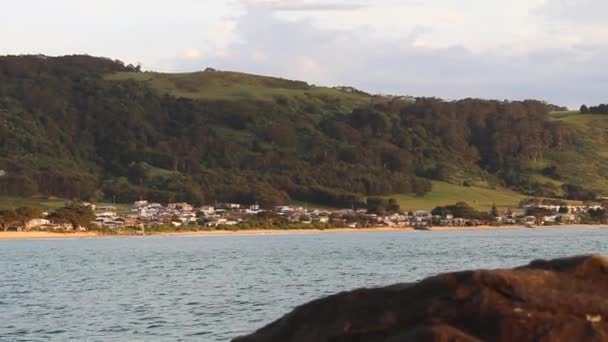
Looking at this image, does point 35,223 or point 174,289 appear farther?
point 35,223

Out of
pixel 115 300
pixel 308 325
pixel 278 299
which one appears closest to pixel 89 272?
pixel 115 300

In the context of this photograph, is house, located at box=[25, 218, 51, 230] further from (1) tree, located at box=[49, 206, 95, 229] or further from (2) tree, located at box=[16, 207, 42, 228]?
(1) tree, located at box=[49, 206, 95, 229]

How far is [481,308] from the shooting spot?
42.8 feet

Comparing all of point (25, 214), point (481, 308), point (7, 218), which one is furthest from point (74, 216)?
point (481, 308)

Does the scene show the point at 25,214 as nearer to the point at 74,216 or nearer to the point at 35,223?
the point at 35,223

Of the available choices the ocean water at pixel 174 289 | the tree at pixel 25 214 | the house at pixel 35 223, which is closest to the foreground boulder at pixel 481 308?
the ocean water at pixel 174 289

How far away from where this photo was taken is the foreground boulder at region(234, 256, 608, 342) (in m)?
12.8

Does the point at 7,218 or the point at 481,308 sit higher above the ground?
the point at 7,218

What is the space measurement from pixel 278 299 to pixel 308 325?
36.6 metres

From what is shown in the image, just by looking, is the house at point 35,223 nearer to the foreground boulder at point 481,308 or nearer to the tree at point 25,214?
the tree at point 25,214

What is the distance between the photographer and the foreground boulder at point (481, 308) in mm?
12781

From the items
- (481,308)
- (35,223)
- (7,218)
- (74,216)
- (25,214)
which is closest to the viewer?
(481,308)

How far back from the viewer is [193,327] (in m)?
39.2

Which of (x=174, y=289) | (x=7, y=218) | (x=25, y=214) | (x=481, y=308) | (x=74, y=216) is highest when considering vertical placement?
(x=25, y=214)
